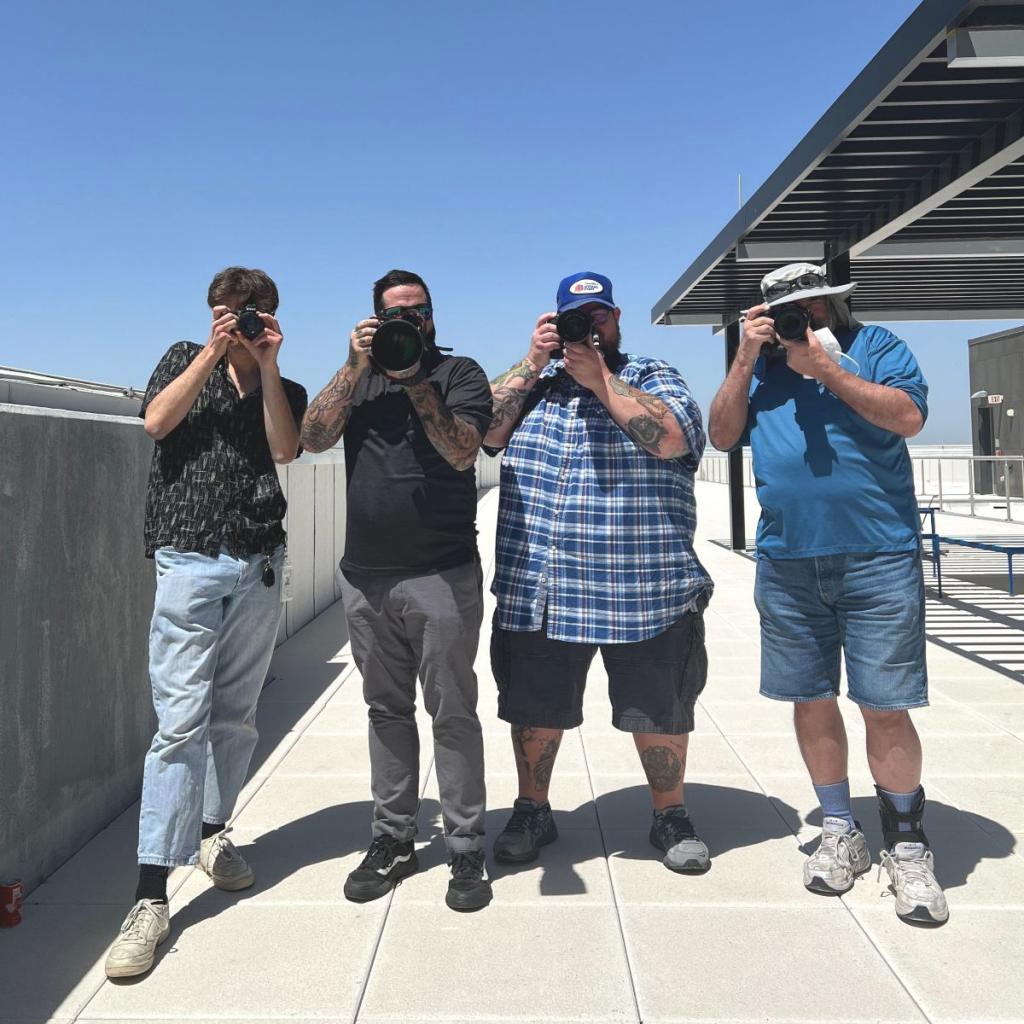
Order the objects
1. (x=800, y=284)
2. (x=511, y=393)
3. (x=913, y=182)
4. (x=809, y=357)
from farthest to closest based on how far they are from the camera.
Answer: (x=913, y=182)
(x=511, y=393)
(x=800, y=284)
(x=809, y=357)

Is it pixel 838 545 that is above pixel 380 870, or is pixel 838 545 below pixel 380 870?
above

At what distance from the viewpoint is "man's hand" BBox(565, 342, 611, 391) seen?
2.79 meters

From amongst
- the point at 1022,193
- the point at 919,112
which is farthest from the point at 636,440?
the point at 1022,193

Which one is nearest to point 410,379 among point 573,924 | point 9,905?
point 573,924

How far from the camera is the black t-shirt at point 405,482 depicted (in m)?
2.72

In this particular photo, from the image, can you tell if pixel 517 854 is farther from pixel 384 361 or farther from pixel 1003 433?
pixel 1003 433

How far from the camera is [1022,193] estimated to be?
6.23 metres

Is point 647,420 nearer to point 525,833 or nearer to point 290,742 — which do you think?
point 525,833

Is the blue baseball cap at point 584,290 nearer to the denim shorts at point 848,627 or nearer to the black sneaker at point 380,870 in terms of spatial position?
the denim shorts at point 848,627

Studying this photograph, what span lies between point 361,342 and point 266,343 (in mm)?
276

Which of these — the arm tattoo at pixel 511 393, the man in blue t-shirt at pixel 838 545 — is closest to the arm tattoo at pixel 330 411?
the arm tattoo at pixel 511 393

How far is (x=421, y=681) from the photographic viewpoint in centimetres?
276

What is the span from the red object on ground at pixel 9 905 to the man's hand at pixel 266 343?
158cm

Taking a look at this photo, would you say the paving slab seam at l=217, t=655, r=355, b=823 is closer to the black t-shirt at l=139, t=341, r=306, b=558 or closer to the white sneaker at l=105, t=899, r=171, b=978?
the white sneaker at l=105, t=899, r=171, b=978
